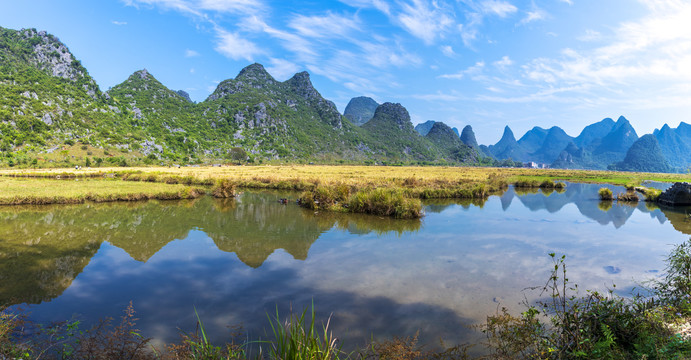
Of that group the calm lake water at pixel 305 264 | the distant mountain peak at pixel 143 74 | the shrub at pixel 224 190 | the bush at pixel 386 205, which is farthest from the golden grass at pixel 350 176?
the distant mountain peak at pixel 143 74

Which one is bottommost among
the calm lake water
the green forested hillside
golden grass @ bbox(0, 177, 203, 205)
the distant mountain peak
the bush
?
the calm lake water

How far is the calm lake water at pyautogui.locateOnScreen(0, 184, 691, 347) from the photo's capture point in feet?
24.8

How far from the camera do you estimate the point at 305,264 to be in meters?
11.4

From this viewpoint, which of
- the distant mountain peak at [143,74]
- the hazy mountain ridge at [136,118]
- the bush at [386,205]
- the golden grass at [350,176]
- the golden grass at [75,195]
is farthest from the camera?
the distant mountain peak at [143,74]

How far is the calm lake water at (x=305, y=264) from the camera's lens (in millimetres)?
7570

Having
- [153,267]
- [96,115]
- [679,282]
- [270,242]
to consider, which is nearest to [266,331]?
[153,267]

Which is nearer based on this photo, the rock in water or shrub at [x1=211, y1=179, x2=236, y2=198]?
the rock in water

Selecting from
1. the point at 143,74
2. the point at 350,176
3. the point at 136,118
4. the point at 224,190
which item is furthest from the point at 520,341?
the point at 143,74

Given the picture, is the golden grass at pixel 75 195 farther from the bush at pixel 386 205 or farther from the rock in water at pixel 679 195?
the rock in water at pixel 679 195

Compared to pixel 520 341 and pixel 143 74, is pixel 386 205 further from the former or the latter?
pixel 143 74

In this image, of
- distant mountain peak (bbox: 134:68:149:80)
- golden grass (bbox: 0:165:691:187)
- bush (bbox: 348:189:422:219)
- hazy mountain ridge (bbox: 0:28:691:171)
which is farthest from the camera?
distant mountain peak (bbox: 134:68:149:80)

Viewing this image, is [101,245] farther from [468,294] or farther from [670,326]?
[670,326]

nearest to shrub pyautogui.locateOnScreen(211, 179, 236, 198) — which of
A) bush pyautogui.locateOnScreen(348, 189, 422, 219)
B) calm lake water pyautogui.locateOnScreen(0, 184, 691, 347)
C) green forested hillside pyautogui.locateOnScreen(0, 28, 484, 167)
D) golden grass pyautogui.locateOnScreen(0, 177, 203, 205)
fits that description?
golden grass pyautogui.locateOnScreen(0, 177, 203, 205)

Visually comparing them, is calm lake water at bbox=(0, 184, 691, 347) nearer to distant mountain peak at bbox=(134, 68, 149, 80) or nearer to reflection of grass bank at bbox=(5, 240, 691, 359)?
reflection of grass bank at bbox=(5, 240, 691, 359)
